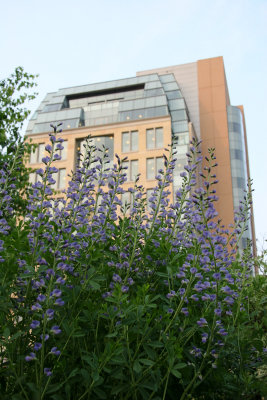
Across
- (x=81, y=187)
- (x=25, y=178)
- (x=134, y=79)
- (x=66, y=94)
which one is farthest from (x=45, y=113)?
(x=81, y=187)

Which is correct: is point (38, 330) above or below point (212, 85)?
below

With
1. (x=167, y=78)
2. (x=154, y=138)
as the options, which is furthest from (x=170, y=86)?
(x=154, y=138)

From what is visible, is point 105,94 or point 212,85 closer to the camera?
point 105,94

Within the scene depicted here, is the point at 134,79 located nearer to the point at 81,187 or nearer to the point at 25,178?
the point at 25,178

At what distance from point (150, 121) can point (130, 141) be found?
3.51m

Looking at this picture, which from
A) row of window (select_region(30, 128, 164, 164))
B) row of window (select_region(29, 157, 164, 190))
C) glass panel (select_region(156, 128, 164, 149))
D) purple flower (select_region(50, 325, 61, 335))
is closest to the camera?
purple flower (select_region(50, 325, 61, 335))

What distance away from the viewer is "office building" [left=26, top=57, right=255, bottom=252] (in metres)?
46.4

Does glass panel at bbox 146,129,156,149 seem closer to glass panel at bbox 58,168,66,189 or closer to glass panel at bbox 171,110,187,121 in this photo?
glass panel at bbox 171,110,187,121

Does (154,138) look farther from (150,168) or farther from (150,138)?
(150,168)

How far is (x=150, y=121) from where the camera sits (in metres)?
46.9

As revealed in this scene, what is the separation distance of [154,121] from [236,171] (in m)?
15.6

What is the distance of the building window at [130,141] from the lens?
47.2m

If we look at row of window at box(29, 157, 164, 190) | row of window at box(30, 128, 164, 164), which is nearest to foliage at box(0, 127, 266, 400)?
row of window at box(29, 157, 164, 190)

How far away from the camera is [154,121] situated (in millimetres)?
46781
